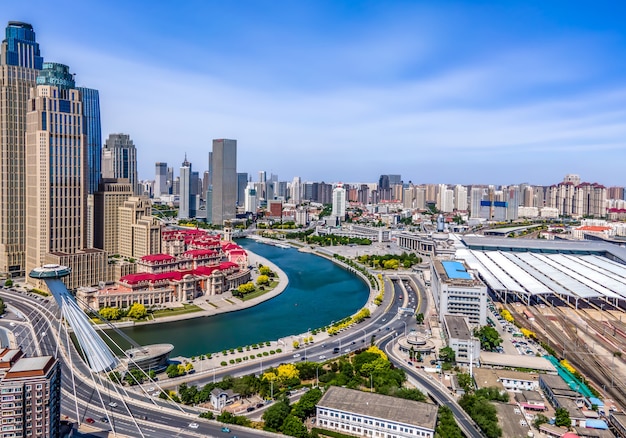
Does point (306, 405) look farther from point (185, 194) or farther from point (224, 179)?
point (185, 194)

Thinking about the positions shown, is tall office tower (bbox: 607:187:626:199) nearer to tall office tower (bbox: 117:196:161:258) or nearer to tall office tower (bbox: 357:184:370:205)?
tall office tower (bbox: 357:184:370:205)

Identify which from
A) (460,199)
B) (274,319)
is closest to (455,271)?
(274,319)

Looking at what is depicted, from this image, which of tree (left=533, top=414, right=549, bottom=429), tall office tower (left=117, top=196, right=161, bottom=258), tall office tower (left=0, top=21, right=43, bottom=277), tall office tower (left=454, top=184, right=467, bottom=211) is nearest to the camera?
tree (left=533, top=414, right=549, bottom=429)

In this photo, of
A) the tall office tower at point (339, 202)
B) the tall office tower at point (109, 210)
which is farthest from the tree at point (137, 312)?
the tall office tower at point (339, 202)

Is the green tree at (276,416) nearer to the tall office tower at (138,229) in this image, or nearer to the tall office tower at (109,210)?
the tall office tower at (138,229)

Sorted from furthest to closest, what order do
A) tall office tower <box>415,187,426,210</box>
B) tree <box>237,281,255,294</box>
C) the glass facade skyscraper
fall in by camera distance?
tall office tower <box>415,187,426,210</box>, the glass facade skyscraper, tree <box>237,281,255,294</box>

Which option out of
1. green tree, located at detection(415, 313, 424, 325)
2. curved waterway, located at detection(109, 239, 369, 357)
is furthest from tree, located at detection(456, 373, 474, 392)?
curved waterway, located at detection(109, 239, 369, 357)
